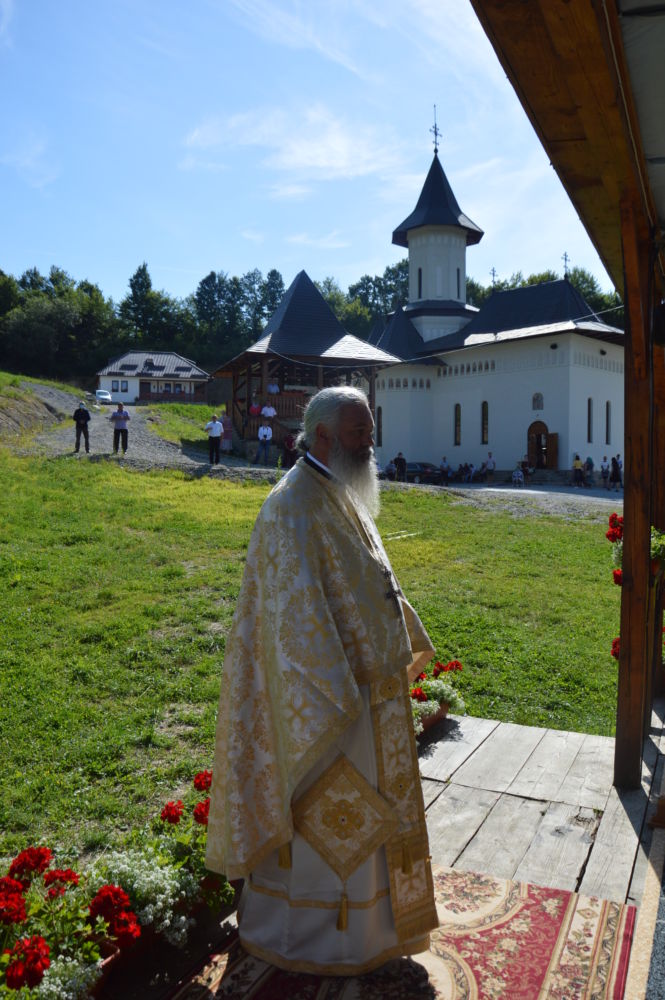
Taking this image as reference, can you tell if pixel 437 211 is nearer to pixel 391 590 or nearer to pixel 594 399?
pixel 594 399

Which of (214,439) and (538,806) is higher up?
(214,439)

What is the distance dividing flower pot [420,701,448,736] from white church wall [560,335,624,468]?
29.6 metres

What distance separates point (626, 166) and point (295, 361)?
2627 cm

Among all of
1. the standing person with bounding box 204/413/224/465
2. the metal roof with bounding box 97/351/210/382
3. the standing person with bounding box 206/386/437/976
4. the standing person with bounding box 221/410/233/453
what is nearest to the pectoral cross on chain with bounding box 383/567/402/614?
the standing person with bounding box 206/386/437/976

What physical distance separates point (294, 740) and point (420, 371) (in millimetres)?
37694

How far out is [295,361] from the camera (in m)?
29.7

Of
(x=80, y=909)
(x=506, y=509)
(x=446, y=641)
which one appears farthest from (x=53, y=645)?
(x=506, y=509)

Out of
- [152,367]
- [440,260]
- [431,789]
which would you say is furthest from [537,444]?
[152,367]

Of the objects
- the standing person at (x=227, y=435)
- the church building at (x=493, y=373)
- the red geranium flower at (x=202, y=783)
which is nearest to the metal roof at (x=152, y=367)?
the church building at (x=493, y=373)

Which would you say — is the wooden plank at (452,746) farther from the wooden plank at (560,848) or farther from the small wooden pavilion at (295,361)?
the small wooden pavilion at (295,361)

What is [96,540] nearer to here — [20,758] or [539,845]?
[20,758]

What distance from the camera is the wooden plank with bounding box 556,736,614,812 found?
14.3 feet

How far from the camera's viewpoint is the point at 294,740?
2775mm

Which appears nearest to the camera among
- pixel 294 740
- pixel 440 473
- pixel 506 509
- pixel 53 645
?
pixel 294 740
